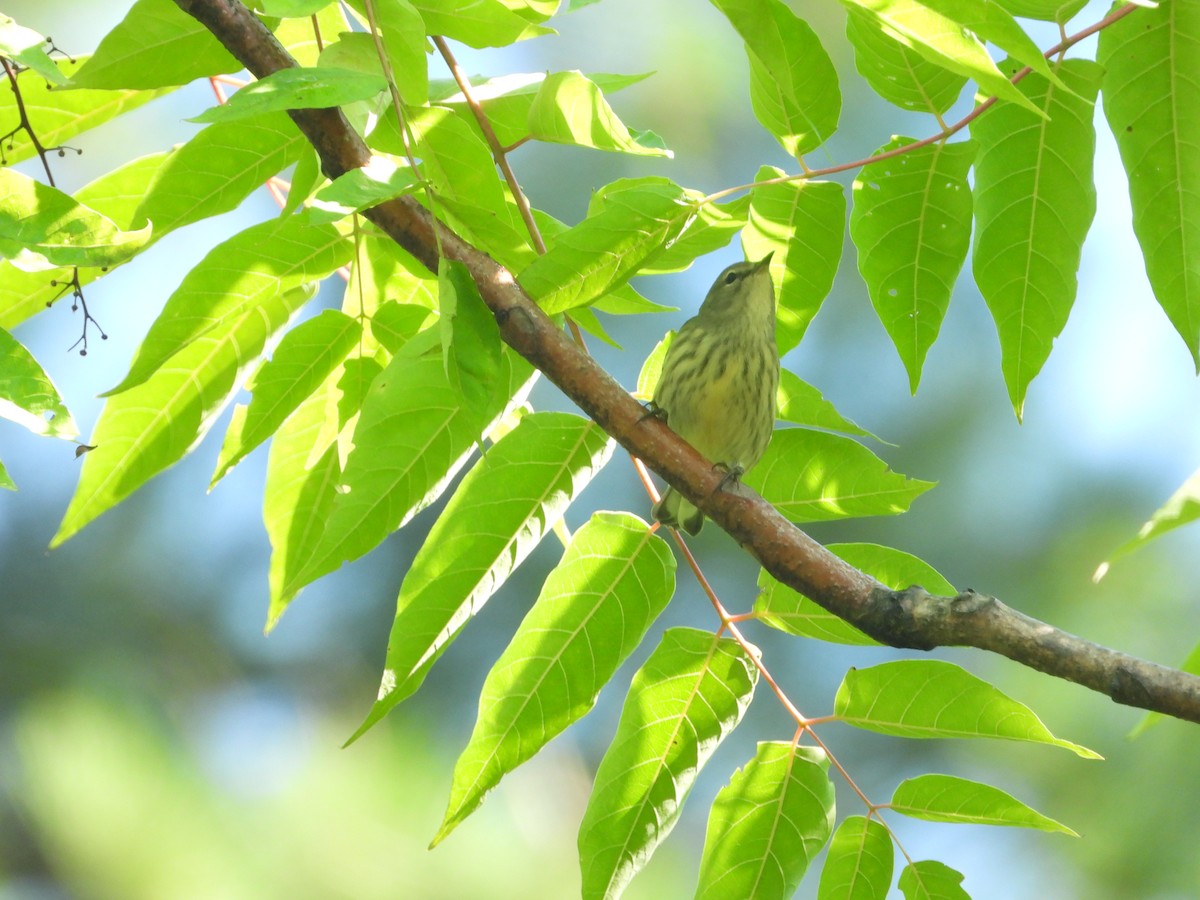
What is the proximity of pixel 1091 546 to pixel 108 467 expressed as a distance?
24.2ft

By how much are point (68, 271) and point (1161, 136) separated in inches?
76.4

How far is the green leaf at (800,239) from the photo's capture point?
206 cm

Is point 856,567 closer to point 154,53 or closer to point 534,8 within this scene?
point 534,8

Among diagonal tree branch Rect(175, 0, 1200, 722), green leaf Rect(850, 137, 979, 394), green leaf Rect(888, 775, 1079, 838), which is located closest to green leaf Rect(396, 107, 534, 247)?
diagonal tree branch Rect(175, 0, 1200, 722)

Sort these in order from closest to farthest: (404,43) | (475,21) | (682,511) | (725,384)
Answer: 1. (404,43)
2. (475,21)
3. (725,384)
4. (682,511)

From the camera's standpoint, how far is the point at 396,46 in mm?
1563

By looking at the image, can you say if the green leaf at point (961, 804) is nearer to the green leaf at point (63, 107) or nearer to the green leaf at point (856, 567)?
the green leaf at point (856, 567)

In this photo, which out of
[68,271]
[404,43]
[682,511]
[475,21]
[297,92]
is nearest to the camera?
[297,92]

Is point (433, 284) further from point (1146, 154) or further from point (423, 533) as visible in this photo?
point (423, 533)

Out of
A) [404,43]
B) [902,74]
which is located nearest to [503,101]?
[404,43]

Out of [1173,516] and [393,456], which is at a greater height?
[1173,516]

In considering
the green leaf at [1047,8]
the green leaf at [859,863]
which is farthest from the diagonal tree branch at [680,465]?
the green leaf at [1047,8]

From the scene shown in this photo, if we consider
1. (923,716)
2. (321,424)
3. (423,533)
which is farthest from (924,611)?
(423,533)

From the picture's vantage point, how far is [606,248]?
64.9 inches
